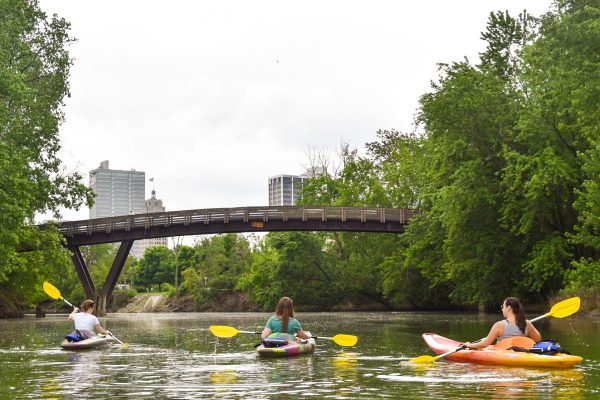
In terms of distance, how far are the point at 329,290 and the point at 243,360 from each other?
47.7 m

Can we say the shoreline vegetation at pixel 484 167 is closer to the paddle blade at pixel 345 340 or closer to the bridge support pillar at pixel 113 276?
the bridge support pillar at pixel 113 276

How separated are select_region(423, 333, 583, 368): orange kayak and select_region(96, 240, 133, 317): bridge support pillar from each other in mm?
35605

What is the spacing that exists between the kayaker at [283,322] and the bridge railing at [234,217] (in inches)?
1208

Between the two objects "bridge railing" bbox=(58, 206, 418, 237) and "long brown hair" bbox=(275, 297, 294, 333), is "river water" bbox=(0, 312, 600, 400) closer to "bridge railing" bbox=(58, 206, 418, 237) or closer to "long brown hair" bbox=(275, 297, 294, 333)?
"long brown hair" bbox=(275, 297, 294, 333)

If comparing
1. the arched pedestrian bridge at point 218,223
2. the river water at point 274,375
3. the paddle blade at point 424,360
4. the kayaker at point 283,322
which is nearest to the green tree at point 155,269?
the arched pedestrian bridge at point 218,223

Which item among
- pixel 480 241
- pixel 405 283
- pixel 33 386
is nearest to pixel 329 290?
pixel 405 283

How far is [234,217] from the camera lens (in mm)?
47156

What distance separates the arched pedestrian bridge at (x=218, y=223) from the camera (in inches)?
1855

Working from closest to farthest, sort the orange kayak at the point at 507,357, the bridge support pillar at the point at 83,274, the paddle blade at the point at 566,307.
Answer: the orange kayak at the point at 507,357, the paddle blade at the point at 566,307, the bridge support pillar at the point at 83,274

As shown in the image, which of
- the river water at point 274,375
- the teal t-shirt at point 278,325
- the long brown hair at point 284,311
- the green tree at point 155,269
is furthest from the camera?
the green tree at point 155,269

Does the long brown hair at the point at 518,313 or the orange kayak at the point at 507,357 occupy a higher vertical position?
the long brown hair at the point at 518,313

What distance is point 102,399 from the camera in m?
9.57

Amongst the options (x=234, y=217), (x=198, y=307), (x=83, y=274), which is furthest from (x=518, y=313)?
(x=198, y=307)

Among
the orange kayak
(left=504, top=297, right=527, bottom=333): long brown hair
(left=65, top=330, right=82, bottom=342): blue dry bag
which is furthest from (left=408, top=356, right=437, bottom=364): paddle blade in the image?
(left=65, top=330, right=82, bottom=342): blue dry bag
